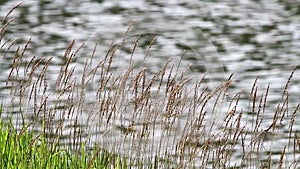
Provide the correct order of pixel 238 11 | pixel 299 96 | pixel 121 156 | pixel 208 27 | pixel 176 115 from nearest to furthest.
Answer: pixel 176 115 → pixel 121 156 → pixel 299 96 → pixel 208 27 → pixel 238 11

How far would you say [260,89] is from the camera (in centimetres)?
929

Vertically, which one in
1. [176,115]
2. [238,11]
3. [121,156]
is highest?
[176,115]

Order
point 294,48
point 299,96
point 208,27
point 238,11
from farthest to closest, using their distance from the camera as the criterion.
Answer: point 238,11 < point 208,27 < point 294,48 < point 299,96

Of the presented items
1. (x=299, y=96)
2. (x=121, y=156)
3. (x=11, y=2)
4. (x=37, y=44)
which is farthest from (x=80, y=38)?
(x=121, y=156)

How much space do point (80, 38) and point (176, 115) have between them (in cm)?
699

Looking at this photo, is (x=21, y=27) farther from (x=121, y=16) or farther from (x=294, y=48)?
(x=294, y=48)

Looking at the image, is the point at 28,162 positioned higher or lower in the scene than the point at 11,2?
higher

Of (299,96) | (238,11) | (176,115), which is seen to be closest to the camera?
(176,115)

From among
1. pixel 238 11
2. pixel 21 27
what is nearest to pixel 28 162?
pixel 21 27

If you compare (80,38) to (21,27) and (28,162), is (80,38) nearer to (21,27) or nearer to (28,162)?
(21,27)

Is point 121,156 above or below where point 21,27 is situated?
above

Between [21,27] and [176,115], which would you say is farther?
[21,27]

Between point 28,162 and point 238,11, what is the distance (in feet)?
29.1

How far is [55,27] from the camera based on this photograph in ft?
40.4
